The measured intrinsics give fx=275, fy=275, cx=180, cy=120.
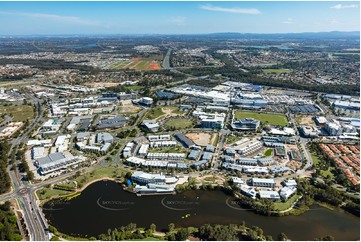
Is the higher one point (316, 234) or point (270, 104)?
point (270, 104)

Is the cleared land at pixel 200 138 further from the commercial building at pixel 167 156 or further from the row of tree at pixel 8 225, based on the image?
the row of tree at pixel 8 225

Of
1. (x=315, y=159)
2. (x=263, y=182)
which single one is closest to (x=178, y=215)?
(x=263, y=182)

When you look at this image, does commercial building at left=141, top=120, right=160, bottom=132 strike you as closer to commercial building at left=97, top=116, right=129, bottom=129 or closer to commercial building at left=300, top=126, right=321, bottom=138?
commercial building at left=97, top=116, right=129, bottom=129

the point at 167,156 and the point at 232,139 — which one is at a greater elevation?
the point at 232,139

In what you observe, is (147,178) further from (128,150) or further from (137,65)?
(137,65)

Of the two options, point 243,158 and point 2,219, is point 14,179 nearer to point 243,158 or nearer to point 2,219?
point 2,219

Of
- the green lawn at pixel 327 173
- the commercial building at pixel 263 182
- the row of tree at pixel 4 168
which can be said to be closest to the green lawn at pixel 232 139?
the commercial building at pixel 263 182

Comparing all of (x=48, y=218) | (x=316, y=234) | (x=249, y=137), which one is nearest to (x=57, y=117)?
(x=48, y=218)
